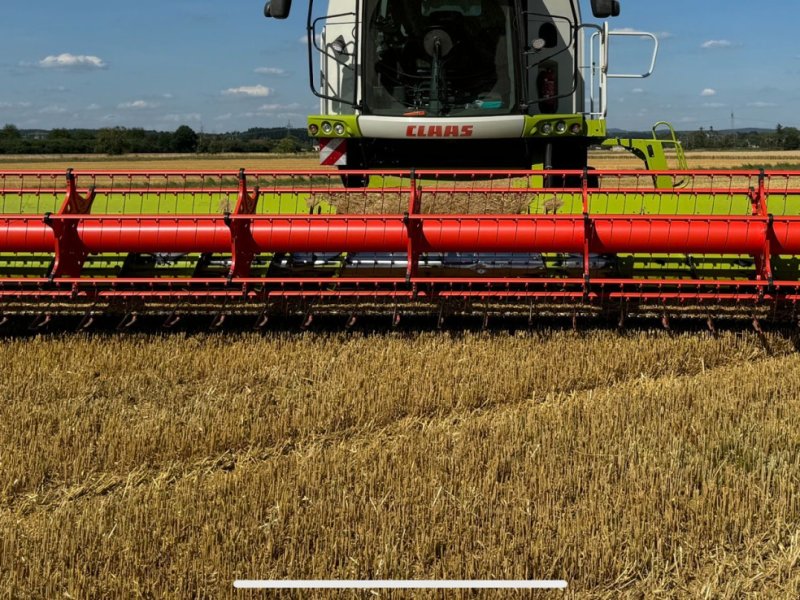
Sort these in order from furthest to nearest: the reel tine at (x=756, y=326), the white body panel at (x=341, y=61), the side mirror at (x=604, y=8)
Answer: the white body panel at (x=341, y=61) < the side mirror at (x=604, y=8) < the reel tine at (x=756, y=326)

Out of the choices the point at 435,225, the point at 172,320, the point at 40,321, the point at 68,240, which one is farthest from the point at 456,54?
the point at 40,321

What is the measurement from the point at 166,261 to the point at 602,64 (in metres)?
3.21

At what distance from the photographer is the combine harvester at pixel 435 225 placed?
398 cm

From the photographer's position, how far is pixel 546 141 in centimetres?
521

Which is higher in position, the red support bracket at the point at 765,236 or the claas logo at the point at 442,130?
the claas logo at the point at 442,130

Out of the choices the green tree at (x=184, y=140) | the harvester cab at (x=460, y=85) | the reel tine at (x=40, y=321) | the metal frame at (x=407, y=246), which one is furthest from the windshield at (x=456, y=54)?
the green tree at (x=184, y=140)

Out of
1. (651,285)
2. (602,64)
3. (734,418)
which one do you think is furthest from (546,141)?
(734,418)

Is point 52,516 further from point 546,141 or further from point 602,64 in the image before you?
point 602,64

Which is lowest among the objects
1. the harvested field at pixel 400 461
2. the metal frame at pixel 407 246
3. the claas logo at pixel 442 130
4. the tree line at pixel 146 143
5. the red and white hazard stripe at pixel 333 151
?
the harvested field at pixel 400 461

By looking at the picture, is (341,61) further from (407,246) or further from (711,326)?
(711,326)

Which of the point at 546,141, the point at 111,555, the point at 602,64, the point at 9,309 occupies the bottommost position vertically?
the point at 111,555

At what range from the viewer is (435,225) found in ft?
13.2

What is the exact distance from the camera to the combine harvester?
398 centimetres

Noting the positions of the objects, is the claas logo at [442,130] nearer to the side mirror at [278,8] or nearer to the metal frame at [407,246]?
the metal frame at [407,246]
